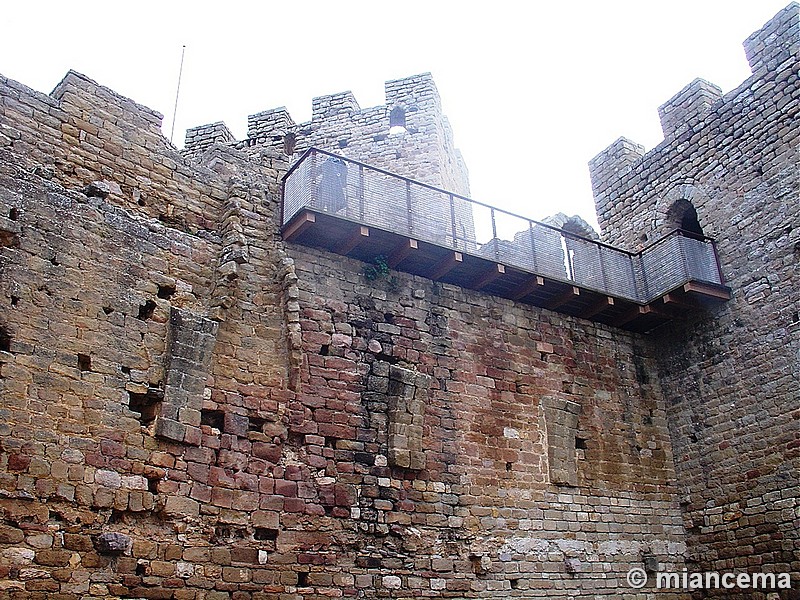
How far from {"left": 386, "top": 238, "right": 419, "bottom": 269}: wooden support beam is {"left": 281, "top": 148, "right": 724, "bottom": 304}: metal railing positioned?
0.12 m

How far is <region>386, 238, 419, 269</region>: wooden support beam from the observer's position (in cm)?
929

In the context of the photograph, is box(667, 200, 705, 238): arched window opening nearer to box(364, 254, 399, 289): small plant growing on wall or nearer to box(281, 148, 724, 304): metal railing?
box(281, 148, 724, 304): metal railing

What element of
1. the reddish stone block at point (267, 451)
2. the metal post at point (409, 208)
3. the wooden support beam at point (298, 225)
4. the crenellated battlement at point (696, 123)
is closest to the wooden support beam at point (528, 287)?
the metal post at point (409, 208)

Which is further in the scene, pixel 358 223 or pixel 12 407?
pixel 358 223

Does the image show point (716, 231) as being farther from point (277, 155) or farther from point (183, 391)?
point (183, 391)

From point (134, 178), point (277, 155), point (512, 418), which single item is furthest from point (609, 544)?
point (134, 178)

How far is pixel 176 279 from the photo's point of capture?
8.23 metres

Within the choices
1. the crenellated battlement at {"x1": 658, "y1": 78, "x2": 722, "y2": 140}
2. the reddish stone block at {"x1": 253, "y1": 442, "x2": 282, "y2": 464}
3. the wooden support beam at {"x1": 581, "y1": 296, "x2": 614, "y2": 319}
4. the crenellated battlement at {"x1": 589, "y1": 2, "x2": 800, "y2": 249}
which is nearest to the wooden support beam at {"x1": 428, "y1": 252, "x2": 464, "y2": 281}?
the wooden support beam at {"x1": 581, "y1": 296, "x2": 614, "y2": 319}

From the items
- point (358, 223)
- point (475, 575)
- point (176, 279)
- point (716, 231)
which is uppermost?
point (716, 231)

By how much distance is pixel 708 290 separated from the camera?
35.1 ft

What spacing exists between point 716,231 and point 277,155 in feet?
21.4

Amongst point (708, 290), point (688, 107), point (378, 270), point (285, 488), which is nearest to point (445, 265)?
point (378, 270)

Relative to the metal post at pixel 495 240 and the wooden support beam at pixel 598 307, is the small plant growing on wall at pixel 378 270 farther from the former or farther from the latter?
the wooden support beam at pixel 598 307

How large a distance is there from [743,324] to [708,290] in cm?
65
